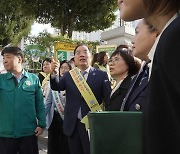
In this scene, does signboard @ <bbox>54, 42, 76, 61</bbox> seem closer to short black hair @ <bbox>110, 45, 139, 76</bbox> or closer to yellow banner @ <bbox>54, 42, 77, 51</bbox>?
yellow banner @ <bbox>54, 42, 77, 51</bbox>

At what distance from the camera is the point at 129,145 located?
1.25m

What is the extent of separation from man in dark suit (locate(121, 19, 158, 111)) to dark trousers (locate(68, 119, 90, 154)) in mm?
1460

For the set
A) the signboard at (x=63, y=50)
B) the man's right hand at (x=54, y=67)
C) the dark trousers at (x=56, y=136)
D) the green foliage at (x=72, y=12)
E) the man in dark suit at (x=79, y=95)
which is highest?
the green foliage at (x=72, y=12)

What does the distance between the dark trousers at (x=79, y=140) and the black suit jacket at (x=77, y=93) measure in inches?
2.4

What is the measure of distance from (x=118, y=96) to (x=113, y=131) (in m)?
1.45

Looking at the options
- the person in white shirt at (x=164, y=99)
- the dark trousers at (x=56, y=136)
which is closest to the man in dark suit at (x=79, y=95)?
the dark trousers at (x=56, y=136)

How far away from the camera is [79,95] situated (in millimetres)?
3607

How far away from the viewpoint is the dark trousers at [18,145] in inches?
135

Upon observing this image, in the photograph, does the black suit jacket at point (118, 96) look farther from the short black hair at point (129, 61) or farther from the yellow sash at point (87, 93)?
the yellow sash at point (87, 93)

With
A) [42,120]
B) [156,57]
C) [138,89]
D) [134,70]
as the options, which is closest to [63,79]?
[42,120]

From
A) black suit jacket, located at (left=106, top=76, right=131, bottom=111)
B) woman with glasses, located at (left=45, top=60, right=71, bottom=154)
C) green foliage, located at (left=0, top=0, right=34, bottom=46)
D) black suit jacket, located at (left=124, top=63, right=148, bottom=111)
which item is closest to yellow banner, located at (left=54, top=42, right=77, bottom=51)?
woman with glasses, located at (left=45, top=60, right=71, bottom=154)

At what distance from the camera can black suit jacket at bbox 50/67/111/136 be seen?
141 inches

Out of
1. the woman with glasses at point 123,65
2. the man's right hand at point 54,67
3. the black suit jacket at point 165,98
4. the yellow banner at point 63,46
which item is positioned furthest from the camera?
the yellow banner at point 63,46

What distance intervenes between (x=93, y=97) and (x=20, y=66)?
3.36 ft
